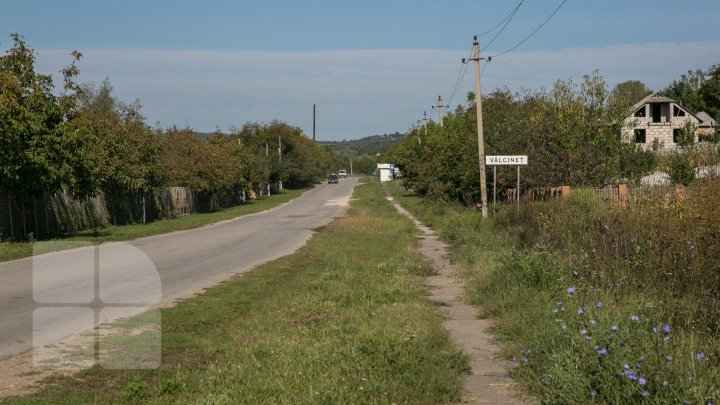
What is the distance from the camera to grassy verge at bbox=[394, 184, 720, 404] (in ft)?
16.7

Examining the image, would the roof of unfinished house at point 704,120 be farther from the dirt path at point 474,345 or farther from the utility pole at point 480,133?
the dirt path at point 474,345

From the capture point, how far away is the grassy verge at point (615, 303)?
5.10m

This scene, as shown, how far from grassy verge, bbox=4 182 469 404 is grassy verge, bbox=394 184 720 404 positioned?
3.05ft

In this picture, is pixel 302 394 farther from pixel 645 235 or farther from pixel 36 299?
pixel 36 299

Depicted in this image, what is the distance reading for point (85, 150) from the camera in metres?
27.3

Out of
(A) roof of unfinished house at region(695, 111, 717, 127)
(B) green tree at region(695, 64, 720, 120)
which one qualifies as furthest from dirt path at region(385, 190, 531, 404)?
(B) green tree at region(695, 64, 720, 120)

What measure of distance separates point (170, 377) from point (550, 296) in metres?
5.09

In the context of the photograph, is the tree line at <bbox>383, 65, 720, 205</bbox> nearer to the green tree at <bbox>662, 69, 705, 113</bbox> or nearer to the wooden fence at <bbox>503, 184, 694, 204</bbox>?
the wooden fence at <bbox>503, 184, 694, 204</bbox>

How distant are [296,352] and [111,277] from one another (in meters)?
7.92

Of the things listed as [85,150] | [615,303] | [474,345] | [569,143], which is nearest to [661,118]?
[569,143]

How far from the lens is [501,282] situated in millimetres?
11008

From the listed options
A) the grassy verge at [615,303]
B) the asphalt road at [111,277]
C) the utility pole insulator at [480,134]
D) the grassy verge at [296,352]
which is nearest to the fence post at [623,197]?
the grassy verge at [615,303]

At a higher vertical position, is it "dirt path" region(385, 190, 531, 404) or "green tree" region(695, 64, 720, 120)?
"green tree" region(695, 64, 720, 120)

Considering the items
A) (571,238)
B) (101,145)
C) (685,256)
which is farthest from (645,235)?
(101,145)
